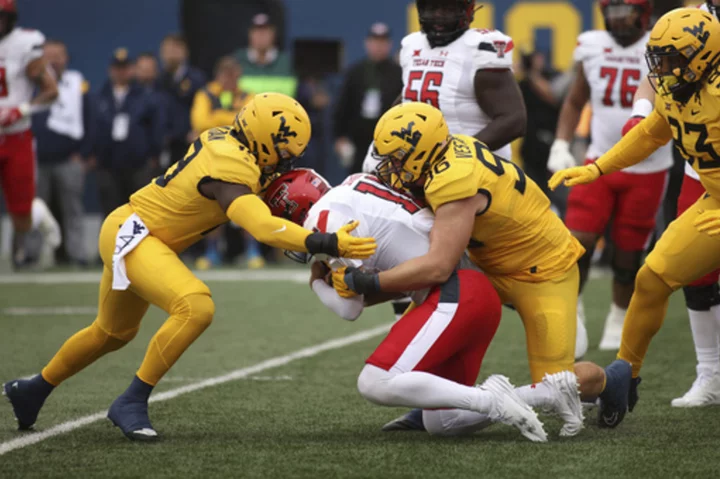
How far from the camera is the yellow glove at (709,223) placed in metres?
4.39

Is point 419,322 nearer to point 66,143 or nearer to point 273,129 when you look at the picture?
point 273,129

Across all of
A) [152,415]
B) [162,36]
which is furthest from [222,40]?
[152,415]

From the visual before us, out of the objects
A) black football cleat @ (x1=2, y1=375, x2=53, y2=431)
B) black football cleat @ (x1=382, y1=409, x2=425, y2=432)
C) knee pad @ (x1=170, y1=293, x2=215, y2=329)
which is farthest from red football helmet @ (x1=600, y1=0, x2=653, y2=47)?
black football cleat @ (x1=2, y1=375, x2=53, y2=431)

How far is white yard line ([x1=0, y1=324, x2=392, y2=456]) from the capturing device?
439 cm

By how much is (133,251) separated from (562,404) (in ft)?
5.48

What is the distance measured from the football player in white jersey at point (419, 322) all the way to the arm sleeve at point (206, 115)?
270 inches

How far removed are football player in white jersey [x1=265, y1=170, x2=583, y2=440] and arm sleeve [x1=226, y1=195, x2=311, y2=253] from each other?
0.14 meters

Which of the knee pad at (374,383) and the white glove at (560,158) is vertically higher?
the white glove at (560,158)

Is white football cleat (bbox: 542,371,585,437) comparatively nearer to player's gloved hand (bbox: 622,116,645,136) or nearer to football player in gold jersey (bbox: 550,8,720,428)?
football player in gold jersey (bbox: 550,8,720,428)

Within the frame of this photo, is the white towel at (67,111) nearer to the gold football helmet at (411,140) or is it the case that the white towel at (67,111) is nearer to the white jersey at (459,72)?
the white jersey at (459,72)

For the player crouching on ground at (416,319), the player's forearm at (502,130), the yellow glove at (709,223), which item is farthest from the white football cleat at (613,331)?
the player crouching on ground at (416,319)

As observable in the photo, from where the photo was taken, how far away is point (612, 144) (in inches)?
260

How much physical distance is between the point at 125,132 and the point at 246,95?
4.83 ft

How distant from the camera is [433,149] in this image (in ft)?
14.0
